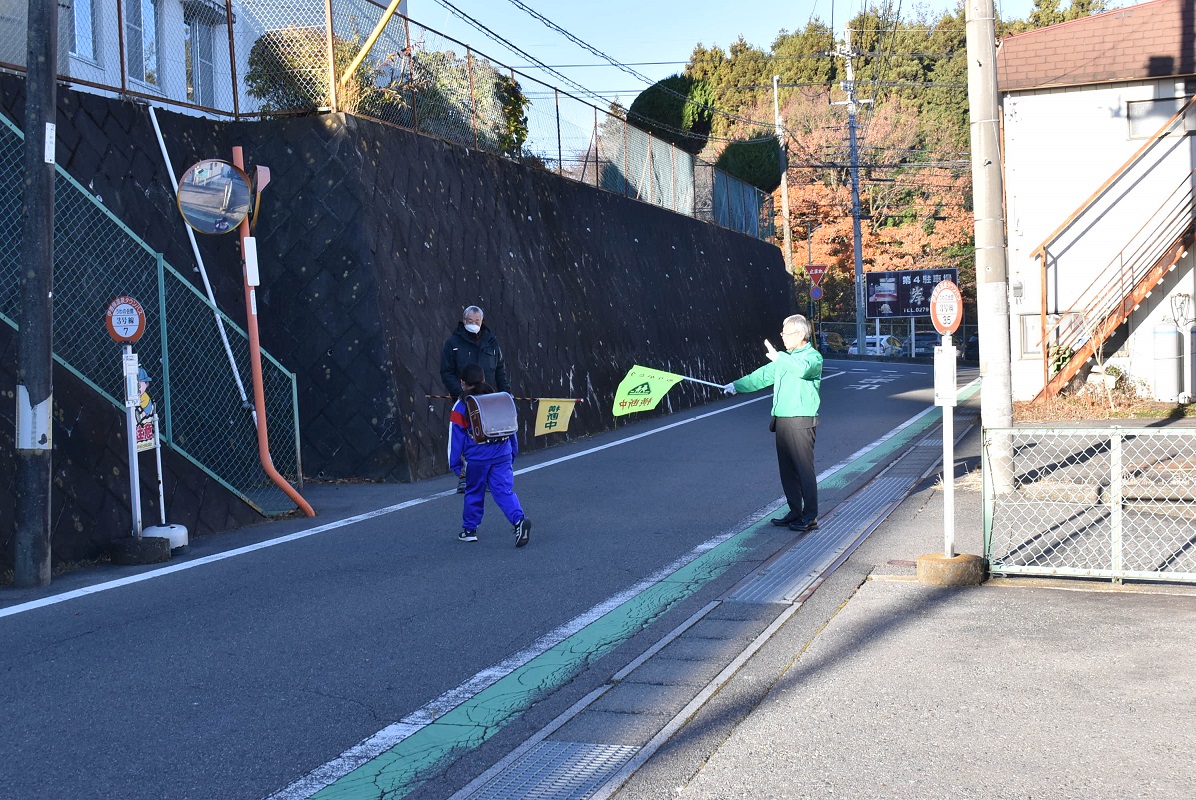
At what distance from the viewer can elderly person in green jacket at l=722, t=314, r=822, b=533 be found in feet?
29.3

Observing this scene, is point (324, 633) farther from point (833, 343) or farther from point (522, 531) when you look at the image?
point (833, 343)

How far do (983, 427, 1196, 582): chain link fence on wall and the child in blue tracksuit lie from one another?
11.5 ft

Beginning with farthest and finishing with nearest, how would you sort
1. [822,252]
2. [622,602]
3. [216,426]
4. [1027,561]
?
[822,252] → [216,426] → [1027,561] → [622,602]

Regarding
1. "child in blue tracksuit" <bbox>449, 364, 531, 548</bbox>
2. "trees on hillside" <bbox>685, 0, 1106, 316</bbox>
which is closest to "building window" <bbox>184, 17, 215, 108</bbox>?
"child in blue tracksuit" <bbox>449, 364, 531, 548</bbox>

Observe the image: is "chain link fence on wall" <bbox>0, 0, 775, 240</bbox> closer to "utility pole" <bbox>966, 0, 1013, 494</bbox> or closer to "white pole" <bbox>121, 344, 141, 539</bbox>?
"white pole" <bbox>121, 344, 141, 539</bbox>

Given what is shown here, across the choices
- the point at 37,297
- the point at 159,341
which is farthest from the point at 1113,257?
the point at 37,297

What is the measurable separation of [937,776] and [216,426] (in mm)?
9540

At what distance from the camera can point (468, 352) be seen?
35.2ft

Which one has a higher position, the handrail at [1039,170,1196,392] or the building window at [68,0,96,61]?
the building window at [68,0,96,61]

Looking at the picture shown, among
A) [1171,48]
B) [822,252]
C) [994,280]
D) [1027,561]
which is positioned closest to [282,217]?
[994,280]

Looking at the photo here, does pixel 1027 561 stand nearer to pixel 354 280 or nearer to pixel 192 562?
pixel 192 562

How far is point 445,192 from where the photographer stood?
1562 centimetres

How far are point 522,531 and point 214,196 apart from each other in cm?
465

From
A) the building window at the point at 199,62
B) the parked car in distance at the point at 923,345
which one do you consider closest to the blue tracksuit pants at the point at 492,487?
the building window at the point at 199,62
